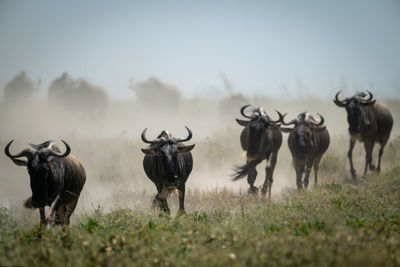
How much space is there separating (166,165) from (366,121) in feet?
28.9

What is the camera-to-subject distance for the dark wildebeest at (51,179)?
586 cm

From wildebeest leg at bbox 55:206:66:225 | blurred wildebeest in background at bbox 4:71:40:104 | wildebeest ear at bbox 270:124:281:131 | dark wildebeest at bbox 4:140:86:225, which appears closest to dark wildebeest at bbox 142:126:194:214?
dark wildebeest at bbox 4:140:86:225

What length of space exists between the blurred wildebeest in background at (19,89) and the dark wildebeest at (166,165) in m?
28.7

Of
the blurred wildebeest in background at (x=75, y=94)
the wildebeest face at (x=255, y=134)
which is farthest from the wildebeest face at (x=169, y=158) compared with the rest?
the blurred wildebeest in background at (x=75, y=94)

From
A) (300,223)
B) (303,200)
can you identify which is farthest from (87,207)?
(300,223)

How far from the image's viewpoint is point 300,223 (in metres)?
5.26

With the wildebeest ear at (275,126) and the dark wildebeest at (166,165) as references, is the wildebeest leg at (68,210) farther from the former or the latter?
the wildebeest ear at (275,126)

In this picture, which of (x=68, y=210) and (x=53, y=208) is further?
(x=68, y=210)

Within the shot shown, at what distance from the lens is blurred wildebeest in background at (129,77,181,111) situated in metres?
40.2

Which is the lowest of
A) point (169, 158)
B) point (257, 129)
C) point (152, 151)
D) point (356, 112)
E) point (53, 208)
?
point (53, 208)

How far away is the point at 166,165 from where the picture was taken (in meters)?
6.77

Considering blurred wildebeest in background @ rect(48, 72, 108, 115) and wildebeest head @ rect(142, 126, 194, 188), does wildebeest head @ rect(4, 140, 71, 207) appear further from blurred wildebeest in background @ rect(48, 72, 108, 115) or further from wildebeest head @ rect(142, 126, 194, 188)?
blurred wildebeest in background @ rect(48, 72, 108, 115)

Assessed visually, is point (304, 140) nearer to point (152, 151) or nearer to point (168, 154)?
point (168, 154)

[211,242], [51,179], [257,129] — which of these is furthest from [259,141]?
[51,179]
